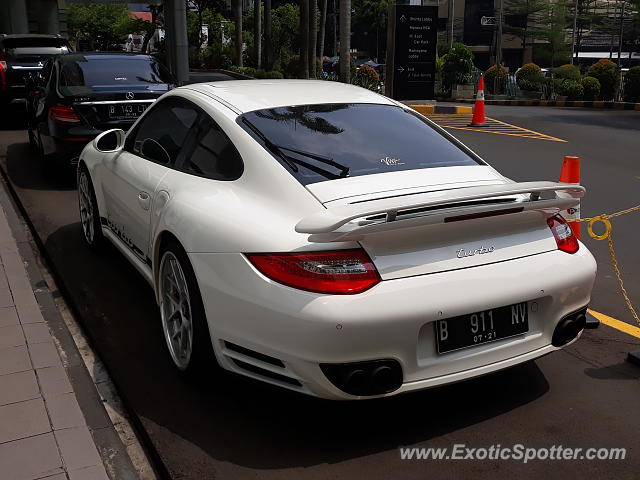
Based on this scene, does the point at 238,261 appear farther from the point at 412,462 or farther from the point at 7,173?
the point at 7,173

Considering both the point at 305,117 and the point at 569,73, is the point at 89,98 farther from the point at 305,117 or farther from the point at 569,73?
the point at 569,73

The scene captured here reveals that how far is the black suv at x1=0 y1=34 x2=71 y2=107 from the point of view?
14016 millimetres

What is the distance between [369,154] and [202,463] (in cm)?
171

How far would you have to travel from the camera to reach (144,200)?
4297 mm

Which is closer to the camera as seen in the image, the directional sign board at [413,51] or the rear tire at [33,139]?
the rear tire at [33,139]

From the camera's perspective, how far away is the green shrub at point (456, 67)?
33000 millimetres

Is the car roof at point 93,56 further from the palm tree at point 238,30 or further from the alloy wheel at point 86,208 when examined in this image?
the palm tree at point 238,30

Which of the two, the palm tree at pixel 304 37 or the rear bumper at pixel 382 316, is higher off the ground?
the palm tree at pixel 304 37

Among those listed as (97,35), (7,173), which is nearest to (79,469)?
(7,173)

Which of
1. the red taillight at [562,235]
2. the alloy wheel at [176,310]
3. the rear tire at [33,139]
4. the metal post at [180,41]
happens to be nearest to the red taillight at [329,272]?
the alloy wheel at [176,310]

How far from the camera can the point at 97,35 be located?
69375mm

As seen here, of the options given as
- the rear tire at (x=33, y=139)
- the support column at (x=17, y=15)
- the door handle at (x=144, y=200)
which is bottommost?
the rear tire at (x=33, y=139)

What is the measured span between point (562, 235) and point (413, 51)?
57.1 ft

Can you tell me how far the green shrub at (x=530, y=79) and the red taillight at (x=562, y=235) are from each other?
34495 millimetres
